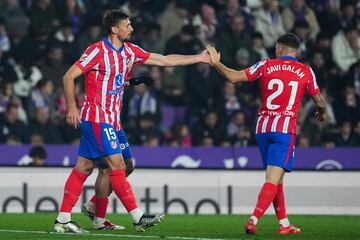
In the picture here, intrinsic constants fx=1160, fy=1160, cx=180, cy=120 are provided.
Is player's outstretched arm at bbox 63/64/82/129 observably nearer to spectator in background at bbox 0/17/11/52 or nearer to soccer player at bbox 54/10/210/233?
soccer player at bbox 54/10/210/233

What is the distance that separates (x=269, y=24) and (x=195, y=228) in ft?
31.6

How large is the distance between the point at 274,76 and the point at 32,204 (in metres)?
6.72

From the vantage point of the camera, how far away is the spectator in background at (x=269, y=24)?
21672mm

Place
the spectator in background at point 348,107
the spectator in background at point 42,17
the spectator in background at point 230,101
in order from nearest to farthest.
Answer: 1. the spectator in background at point 230,101
2. the spectator in background at point 348,107
3. the spectator in background at point 42,17

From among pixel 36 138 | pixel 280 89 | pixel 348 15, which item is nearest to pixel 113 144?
pixel 280 89

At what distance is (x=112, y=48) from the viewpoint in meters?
11.6

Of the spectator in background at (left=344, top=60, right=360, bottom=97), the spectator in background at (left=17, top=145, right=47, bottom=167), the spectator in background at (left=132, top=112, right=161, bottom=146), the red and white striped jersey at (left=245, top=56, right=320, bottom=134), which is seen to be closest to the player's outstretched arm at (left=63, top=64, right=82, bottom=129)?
the red and white striped jersey at (left=245, top=56, right=320, bottom=134)

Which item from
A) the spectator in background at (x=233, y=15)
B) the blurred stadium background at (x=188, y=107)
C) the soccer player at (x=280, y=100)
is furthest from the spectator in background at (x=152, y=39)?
the soccer player at (x=280, y=100)

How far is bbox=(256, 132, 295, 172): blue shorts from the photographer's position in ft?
38.2

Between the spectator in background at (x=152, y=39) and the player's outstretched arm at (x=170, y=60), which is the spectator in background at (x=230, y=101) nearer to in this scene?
the spectator in background at (x=152, y=39)

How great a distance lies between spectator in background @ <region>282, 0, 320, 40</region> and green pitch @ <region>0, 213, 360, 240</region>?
6.59m

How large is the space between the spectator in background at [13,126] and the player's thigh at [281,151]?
830 centimetres

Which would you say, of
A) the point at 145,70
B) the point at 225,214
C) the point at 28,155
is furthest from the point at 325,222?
the point at 145,70

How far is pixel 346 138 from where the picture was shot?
65.3 ft
